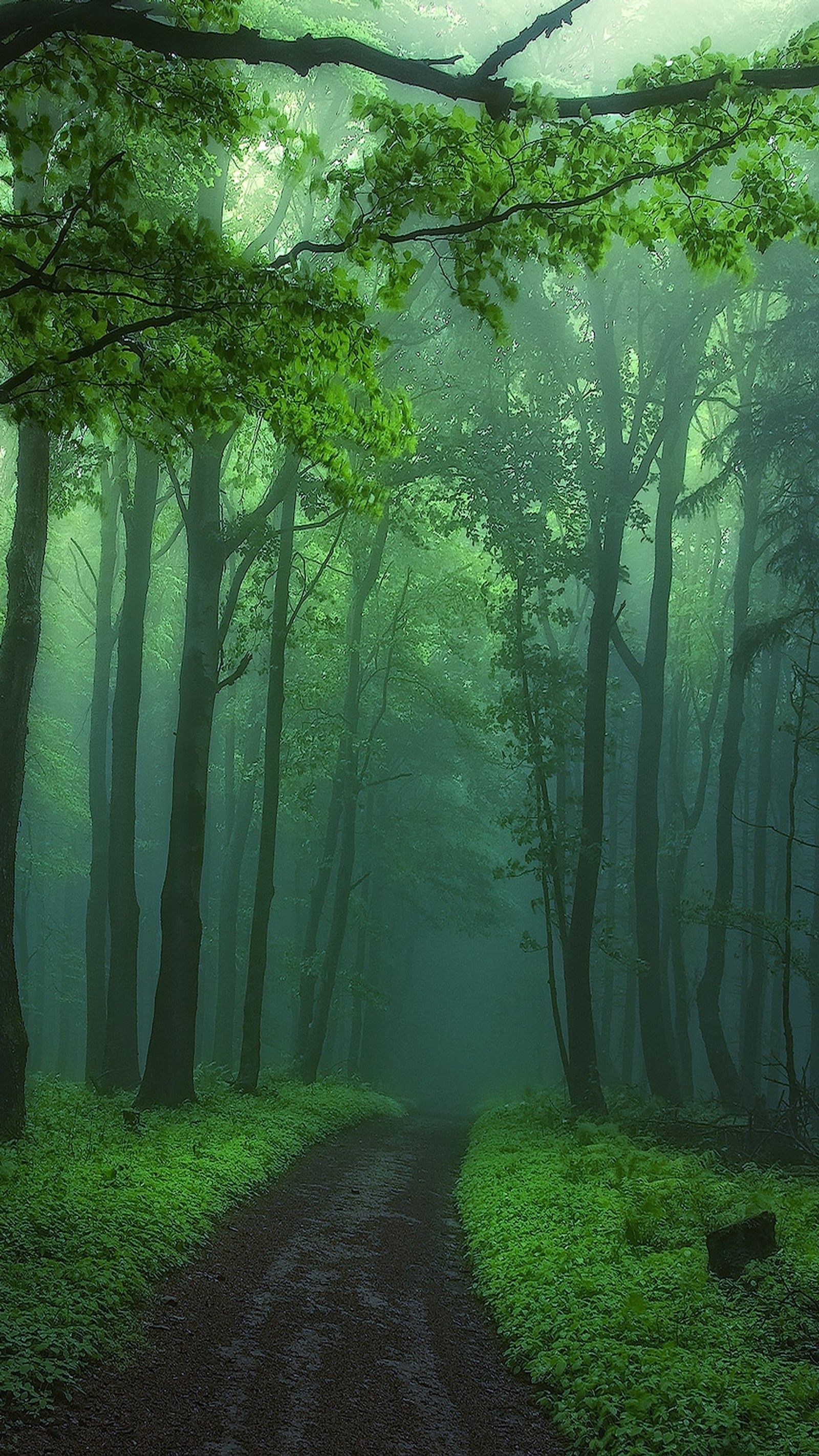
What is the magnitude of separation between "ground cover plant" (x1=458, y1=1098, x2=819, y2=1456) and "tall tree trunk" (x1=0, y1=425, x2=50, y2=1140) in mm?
4255

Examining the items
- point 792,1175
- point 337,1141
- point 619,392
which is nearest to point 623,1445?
point 792,1175

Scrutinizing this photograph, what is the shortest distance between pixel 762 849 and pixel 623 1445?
1983cm

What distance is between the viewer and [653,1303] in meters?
6.14

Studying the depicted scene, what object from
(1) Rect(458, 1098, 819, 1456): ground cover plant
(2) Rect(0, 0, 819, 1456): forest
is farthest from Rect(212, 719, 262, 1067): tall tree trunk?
(1) Rect(458, 1098, 819, 1456): ground cover plant

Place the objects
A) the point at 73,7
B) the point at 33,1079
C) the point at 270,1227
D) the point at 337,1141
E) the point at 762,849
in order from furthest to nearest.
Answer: the point at 762,849 < the point at 33,1079 < the point at 337,1141 < the point at 270,1227 < the point at 73,7

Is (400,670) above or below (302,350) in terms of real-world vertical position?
above

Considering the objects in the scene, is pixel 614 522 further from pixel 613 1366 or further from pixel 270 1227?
pixel 613 1366

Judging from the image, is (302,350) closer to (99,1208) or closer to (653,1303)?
(99,1208)

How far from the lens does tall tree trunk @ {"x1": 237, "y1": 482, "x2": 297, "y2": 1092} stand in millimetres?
15133

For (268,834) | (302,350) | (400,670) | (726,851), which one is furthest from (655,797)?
(302,350)

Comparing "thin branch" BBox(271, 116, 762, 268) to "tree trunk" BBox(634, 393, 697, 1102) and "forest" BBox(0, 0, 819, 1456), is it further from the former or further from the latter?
"tree trunk" BBox(634, 393, 697, 1102)

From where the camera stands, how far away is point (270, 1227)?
26.5 feet

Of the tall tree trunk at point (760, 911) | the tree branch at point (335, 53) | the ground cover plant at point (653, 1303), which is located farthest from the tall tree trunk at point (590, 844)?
the tree branch at point (335, 53)

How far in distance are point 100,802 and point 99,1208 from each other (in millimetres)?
13124
